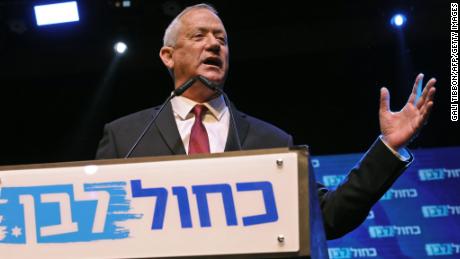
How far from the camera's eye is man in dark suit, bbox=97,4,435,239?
131 cm

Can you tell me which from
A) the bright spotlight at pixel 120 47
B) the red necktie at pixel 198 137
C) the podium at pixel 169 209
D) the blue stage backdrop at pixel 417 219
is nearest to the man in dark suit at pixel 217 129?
the red necktie at pixel 198 137

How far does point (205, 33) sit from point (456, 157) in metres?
2.52

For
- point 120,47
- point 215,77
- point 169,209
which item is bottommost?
point 169,209

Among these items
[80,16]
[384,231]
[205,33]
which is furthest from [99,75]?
[205,33]

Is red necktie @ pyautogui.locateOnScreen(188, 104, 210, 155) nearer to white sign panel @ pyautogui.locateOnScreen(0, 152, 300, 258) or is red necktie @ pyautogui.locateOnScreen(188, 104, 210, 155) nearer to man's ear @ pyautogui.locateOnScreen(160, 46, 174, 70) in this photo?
man's ear @ pyautogui.locateOnScreen(160, 46, 174, 70)

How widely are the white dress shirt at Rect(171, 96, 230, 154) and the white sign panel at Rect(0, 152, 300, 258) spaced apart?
1.72 ft

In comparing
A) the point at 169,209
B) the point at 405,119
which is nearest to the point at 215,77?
the point at 405,119

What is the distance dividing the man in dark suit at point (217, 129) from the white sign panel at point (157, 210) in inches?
12.6

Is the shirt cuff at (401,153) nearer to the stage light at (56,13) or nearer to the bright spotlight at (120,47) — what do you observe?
the stage light at (56,13)

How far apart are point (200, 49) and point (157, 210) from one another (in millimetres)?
835

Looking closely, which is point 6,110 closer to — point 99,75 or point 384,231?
point 99,75

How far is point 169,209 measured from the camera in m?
1.05

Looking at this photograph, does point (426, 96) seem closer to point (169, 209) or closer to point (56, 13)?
point (169, 209)

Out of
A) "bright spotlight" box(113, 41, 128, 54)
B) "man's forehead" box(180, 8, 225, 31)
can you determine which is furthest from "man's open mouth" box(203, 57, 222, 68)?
"bright spotlight" box(113, 41, 128, 54)
